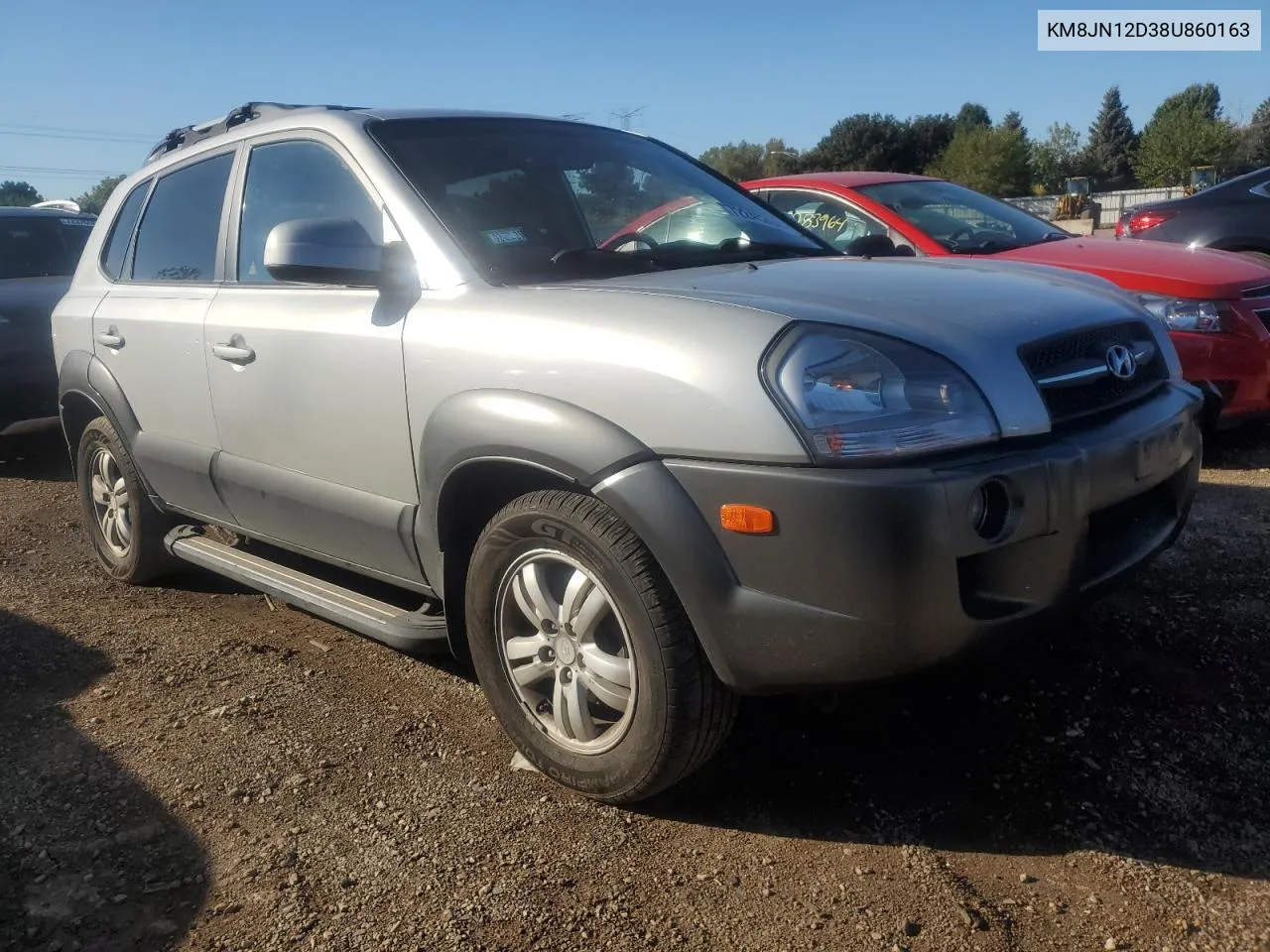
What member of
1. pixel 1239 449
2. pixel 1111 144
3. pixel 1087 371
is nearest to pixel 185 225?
pixel 1087 371

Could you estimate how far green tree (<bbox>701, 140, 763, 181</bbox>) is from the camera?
200 feet

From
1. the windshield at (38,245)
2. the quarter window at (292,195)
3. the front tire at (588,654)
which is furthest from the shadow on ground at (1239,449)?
the windshield at (38,245)

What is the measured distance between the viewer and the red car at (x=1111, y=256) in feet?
17.1

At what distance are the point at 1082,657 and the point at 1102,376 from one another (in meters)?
1.09

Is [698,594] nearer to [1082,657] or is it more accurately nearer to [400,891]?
[400,891]

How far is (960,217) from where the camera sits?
617cm

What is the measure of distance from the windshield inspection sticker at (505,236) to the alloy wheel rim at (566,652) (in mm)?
930

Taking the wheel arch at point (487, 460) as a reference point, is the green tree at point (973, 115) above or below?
above

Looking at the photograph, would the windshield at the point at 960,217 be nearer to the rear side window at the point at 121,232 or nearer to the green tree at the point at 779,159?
the rear side window at the point at 121,232

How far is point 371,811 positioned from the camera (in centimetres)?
273

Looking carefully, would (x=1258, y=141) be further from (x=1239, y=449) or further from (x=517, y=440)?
(x=517, y=440)

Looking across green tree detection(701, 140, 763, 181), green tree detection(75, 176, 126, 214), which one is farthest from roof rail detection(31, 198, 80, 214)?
green tree detection(701, 140, 763, 181)

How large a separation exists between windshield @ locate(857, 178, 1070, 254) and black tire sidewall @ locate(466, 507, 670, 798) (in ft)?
12.7

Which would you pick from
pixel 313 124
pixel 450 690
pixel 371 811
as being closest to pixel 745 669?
pixel 371 811
